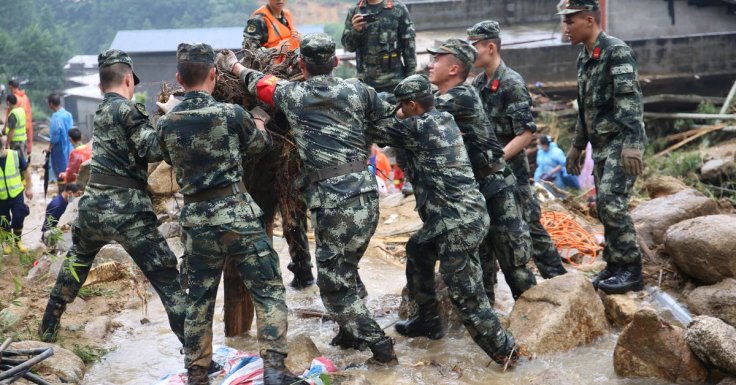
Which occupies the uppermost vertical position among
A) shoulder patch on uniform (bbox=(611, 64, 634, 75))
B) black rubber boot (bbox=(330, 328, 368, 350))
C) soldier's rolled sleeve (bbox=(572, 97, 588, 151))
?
shoulder patch on uniform (bbox=(611, 64, 634, 75))

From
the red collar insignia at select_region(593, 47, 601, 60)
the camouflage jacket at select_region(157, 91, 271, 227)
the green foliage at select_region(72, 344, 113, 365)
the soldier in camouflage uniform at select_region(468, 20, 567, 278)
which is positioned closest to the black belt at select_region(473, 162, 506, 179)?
the soldier in camouflage uniform at select_region(468, 20, 567, 278)

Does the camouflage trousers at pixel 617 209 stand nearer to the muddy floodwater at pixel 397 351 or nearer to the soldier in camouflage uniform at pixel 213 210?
the muddy floodwater at pixel 397 351

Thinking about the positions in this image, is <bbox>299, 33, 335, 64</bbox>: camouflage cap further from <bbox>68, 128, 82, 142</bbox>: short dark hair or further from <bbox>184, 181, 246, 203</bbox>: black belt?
<bbox>68, 128, 82, 142</bbox>: short dark hair

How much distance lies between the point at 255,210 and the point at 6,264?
5164mm

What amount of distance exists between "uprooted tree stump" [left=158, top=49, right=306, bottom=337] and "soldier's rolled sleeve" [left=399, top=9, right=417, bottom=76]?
253 centimetres

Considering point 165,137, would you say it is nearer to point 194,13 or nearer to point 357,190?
point 357,190

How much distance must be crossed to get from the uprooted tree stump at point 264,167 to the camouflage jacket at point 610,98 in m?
2.29

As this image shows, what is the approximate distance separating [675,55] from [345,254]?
11.9 meters

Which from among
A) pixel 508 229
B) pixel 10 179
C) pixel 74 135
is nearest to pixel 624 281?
pixel 508 229

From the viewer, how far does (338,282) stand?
5469 millimetres


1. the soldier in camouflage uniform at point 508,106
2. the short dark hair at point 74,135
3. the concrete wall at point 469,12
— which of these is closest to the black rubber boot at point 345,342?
the soldier in camouflage uniform at point 508,106

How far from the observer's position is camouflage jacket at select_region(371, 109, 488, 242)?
5.60m

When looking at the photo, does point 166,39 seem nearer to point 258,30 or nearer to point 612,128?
point 258,30

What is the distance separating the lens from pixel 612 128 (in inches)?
253
